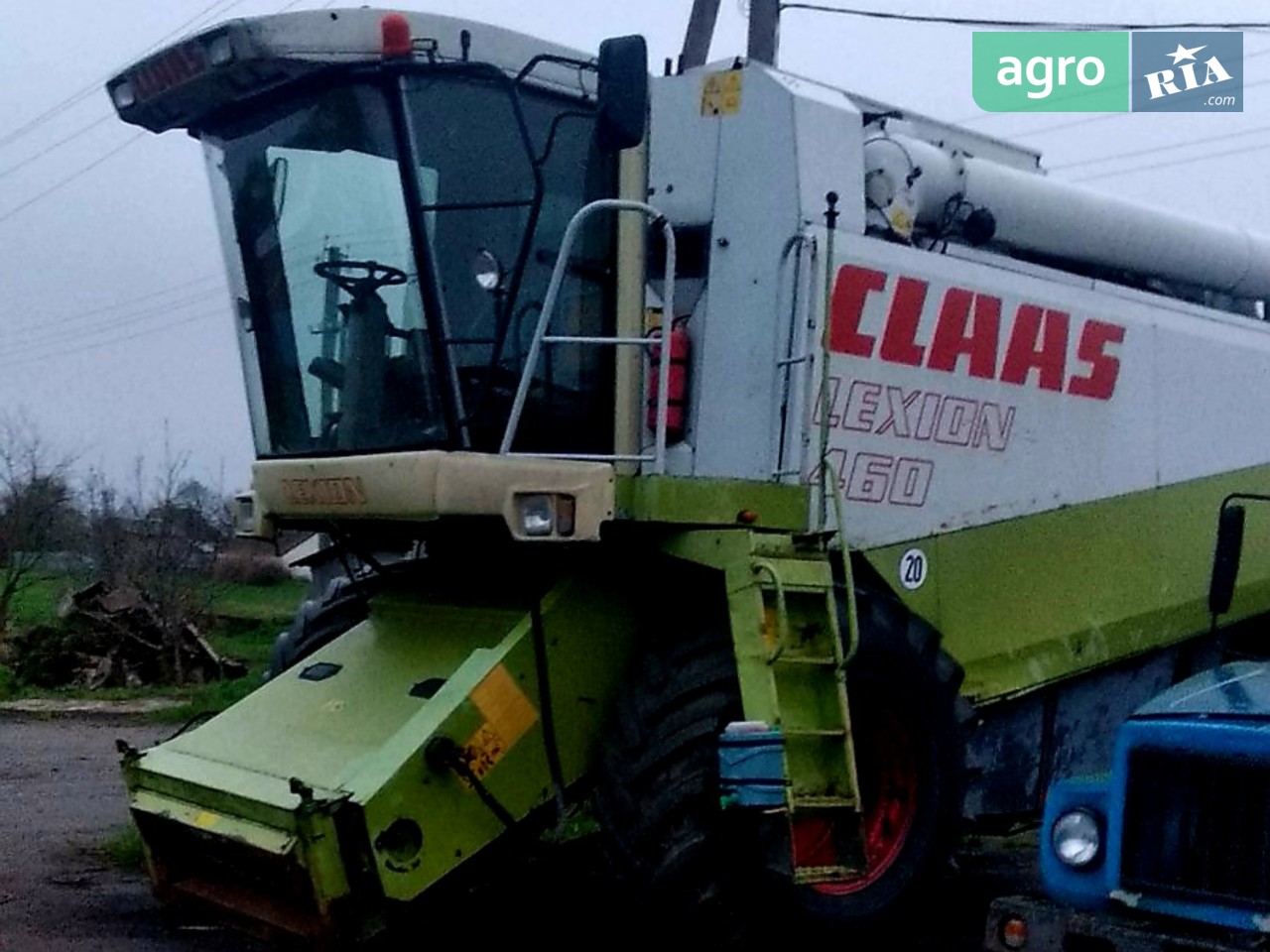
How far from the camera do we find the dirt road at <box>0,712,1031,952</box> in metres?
6.48

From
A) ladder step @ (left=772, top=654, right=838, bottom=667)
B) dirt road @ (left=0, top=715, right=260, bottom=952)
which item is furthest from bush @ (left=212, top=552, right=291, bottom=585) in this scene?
ladder step @ (left=772, top=654, right=838, bottom=667)

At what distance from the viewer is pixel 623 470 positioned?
6.13 meters

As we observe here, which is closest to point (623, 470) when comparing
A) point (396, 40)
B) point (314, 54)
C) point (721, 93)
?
point (721, 93)

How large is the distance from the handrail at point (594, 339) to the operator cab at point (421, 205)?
3.2 inches

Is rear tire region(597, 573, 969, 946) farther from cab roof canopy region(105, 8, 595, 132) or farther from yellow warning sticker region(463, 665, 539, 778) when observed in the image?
cab roof canopy region(105, 8, 595, 132)

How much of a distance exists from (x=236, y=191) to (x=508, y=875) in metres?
3.27

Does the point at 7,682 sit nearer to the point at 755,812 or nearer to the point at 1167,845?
the point at 755,812

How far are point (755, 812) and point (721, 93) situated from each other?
9.31ft

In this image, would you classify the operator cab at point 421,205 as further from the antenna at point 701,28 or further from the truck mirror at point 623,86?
the antenna at point 701,28

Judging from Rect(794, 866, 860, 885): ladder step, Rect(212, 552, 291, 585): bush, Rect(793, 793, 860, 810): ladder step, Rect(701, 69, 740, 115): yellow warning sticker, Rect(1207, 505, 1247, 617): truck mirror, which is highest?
Rect(701, 69, 740, 115): yellow warning sticker

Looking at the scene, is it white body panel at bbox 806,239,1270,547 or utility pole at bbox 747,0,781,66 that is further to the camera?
utility pole at bbox 747,0,781,66

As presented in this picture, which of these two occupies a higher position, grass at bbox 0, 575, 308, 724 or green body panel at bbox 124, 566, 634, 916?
green body panel at bbox 124, 566, 634, 916

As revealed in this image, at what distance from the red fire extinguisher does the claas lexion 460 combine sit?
0.04 feet

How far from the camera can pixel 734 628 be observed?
569 cm
